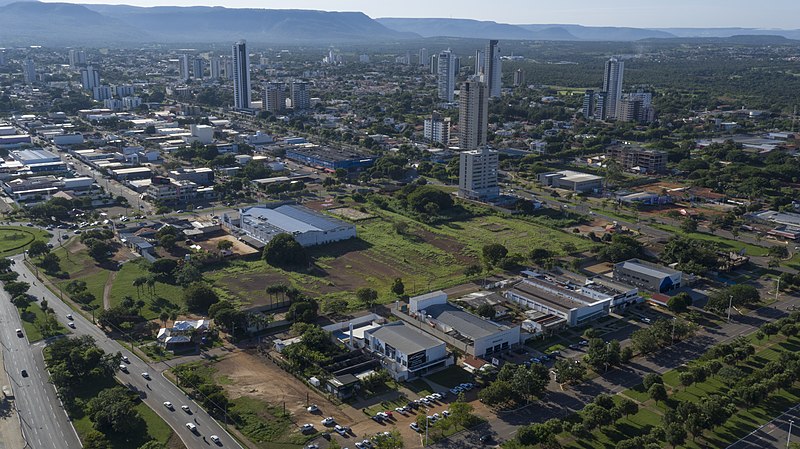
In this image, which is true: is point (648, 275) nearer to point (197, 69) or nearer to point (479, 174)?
point (479, 174)

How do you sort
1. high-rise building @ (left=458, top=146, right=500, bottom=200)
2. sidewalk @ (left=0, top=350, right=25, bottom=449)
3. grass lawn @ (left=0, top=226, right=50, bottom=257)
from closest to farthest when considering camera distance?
sidewalk @ (left=0, top=350, right=25, bottom=449) < grass lawn @ (left=0, top=226, right=50, bottom=257) < high-rise building @ (left=458, top=146, right=500, bottom=200)

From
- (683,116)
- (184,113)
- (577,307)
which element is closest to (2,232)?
(577,307)

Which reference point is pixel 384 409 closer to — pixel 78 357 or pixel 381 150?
pixel 78 357

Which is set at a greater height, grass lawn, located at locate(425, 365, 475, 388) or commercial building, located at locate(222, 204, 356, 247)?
commercial building, located at locate(222, 204, 356, 247)

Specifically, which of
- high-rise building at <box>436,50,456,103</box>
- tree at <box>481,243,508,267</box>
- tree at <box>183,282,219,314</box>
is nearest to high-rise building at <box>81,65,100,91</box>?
high-rise building at <box>436,50,456,103</box>

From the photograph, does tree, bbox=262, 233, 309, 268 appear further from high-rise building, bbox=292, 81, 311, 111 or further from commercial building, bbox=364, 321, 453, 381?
high-rise building, bbox=292, 81, 311, 111

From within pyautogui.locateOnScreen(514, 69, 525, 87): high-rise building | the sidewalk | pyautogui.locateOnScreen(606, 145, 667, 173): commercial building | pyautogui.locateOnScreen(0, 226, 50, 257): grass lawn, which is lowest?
the sidewalk

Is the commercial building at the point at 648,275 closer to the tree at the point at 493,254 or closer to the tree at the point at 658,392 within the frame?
the tree at the point at 493,254
